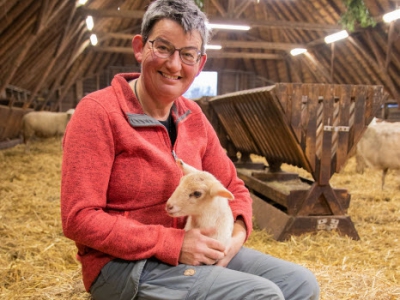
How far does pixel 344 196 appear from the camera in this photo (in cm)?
445

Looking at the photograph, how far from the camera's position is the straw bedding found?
282 cm

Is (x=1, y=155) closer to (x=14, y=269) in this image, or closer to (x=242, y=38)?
(x=14, y=269)

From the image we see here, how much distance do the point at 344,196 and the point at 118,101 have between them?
3.43m

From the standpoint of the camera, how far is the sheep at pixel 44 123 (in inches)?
480

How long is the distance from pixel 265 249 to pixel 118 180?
2588 millimetres

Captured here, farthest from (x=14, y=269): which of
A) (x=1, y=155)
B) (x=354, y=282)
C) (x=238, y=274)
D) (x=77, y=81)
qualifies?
(x=77, y=81)

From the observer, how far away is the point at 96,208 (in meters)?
1.54

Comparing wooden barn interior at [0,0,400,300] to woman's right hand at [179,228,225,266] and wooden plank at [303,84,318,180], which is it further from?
woman's right hand at [179,228,225,266]

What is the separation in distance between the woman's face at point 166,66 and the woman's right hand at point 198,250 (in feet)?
2.07

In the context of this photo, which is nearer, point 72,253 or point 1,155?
point 72,253

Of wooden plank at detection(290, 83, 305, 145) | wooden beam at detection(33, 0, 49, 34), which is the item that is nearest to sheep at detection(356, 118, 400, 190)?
wooden plank at detection(290, 83, 305, 145)

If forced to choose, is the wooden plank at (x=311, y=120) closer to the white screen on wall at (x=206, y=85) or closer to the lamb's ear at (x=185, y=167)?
the lamb's ear at (x=185, y=167)

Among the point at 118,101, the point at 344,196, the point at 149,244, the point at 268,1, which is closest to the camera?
the point at 149,244

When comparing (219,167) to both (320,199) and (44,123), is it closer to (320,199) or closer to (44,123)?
(320,199)
